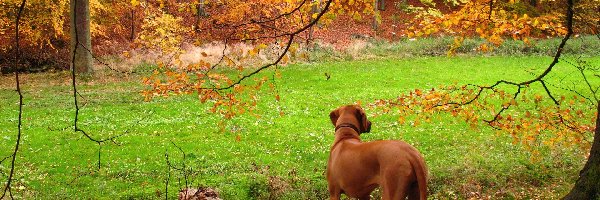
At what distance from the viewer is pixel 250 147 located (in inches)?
506

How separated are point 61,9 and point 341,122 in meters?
24.4

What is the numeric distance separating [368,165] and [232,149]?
7.98m

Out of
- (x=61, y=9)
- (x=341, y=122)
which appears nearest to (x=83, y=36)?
(x=61, y=9)

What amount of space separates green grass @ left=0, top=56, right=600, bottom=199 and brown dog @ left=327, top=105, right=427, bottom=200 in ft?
7.37

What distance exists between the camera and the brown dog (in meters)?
4.68

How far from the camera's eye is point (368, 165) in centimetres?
507

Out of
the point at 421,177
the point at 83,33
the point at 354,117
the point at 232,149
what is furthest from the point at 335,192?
the point at 83,33

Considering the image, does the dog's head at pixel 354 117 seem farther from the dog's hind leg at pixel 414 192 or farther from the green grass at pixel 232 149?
the green grass at pixel 232 149

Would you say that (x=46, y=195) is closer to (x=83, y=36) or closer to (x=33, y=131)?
(x=33, y=131)

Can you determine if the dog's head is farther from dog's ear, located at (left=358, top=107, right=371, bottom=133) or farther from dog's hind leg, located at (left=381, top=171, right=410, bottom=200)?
dog's hind leg, located at (left=381, top=171, right=410, bottom=200)

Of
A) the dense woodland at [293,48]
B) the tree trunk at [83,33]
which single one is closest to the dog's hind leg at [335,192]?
the dense woodland at [293,48]

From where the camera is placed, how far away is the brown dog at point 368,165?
4.68m

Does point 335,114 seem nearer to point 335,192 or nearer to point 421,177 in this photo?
point 335,192

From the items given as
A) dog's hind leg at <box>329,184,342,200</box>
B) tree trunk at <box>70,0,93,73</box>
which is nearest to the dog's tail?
dog's hind leg at <box>329,184,342,200</box>
